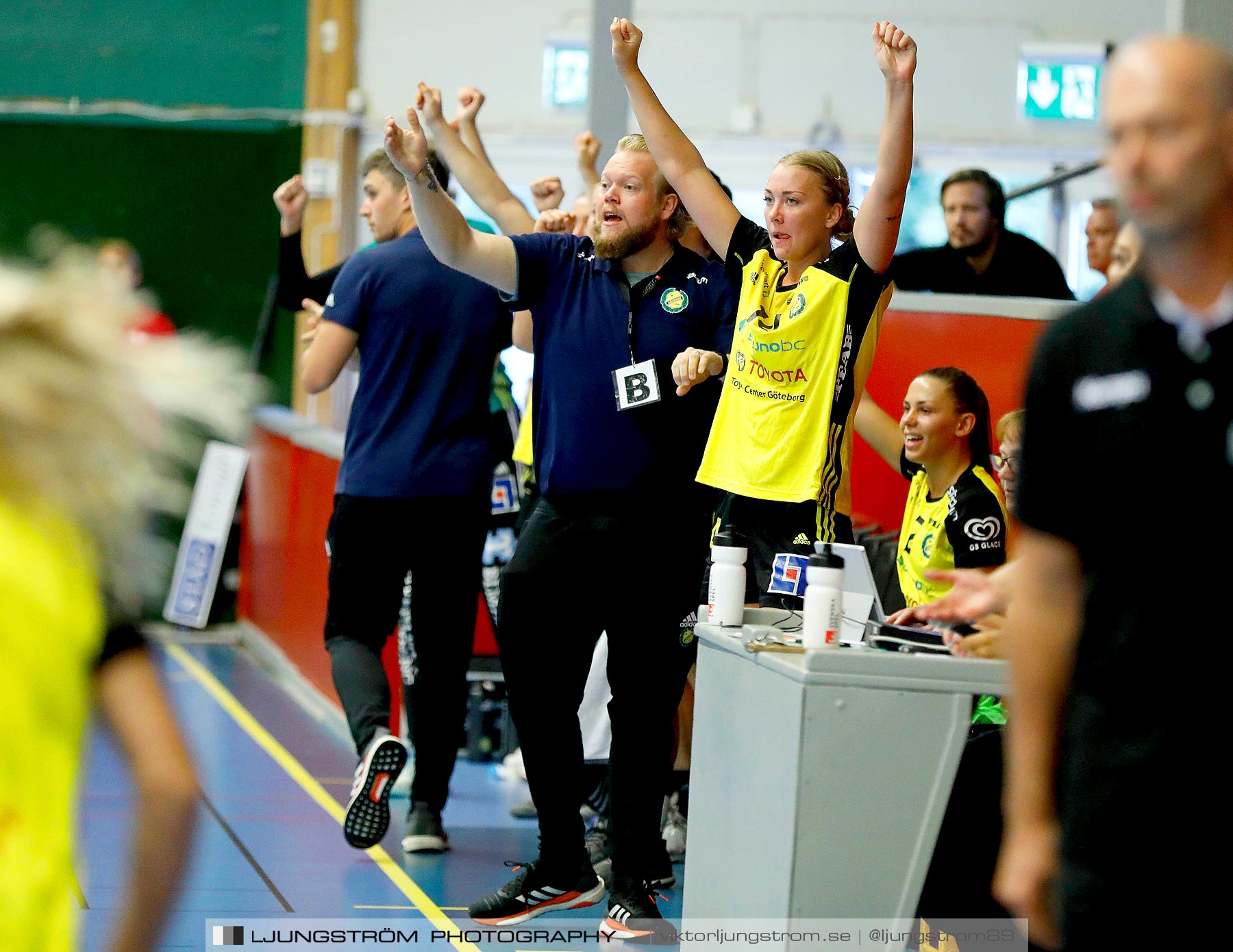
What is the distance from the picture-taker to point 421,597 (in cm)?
521

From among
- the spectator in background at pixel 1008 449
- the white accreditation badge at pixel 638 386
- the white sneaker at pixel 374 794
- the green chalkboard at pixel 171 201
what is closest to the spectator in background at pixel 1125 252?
the spectator in background at pixel 1008 449

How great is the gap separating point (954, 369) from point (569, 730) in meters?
1.43

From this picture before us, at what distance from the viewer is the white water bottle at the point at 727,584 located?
3457 millimetres

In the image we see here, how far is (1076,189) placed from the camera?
1195 cm

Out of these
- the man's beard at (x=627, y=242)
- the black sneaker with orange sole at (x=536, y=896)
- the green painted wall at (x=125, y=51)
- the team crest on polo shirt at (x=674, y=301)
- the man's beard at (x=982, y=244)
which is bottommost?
the black sneaker with orange sole at (x=536, y=896)

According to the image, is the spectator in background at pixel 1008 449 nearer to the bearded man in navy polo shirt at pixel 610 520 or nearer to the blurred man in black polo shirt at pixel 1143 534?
the bearded man in navy polo shirt at pixel 610 520

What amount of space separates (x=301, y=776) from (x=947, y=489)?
3.00 metres

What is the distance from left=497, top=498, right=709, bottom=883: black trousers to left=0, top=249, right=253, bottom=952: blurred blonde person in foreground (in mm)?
2666

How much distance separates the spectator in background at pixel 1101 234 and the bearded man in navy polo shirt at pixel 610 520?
2740 millimetres

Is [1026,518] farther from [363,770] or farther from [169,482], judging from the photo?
[363,770]

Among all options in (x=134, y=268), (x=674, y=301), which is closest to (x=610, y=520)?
(x=674, y=301)

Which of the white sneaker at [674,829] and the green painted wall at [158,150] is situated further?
the green painted wall at [158,150]

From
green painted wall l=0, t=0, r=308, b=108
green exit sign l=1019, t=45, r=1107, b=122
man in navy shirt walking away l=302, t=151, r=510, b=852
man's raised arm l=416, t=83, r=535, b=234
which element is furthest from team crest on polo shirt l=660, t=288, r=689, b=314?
green exit sign l=1019, t=45, r=1107, b=122

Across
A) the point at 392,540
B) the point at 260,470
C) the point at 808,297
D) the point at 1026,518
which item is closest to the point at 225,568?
the point at 260,470
